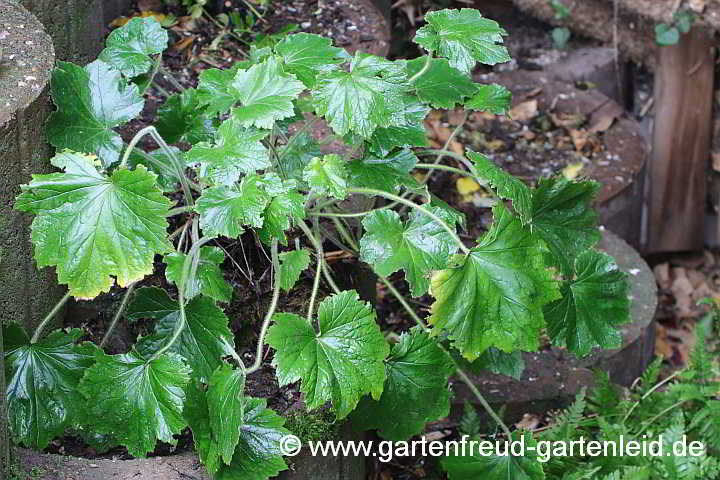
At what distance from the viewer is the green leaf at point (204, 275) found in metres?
2.11

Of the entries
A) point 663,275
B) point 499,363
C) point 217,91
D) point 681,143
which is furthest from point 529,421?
point 681,143

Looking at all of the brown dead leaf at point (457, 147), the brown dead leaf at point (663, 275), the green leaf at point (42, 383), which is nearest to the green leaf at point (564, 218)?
the green leaf at point (42, 383)

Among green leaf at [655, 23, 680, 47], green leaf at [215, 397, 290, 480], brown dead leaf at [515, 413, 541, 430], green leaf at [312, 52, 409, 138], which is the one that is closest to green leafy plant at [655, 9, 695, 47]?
green leaf at [655, 23, 680, 47]

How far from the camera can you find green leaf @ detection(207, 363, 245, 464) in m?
1.90

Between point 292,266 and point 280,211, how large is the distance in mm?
199

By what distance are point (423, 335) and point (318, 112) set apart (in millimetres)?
569

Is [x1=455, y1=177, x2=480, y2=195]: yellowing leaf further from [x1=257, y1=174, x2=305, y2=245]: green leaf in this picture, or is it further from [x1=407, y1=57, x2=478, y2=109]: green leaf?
[x1=257, y1=174, x2=305, y2=245]: green leaf

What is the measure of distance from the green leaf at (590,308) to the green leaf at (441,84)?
1.67 feet

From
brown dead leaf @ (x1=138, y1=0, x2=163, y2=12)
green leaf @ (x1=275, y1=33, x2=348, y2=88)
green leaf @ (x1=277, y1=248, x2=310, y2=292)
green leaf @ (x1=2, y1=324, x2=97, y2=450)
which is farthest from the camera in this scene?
brown dead leaf @ (x1=138, y1=0, x2=163, y2=12)

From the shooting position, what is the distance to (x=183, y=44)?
Answer: 3379 millimetres

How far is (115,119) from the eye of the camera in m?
2.33

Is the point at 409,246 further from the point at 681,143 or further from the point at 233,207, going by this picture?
the point at 681,143

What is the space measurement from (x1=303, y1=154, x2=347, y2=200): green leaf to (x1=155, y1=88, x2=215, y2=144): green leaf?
46 centimetres

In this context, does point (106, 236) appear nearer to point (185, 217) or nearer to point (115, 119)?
point (115, 119)
